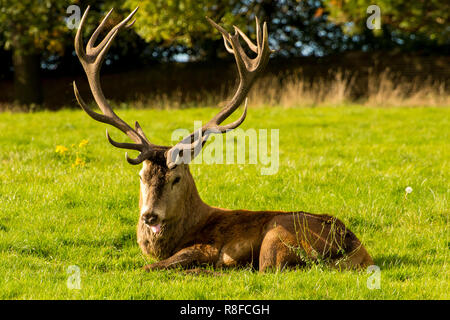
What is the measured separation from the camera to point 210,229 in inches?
225

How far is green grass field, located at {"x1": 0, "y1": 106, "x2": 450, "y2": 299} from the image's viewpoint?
473 cm

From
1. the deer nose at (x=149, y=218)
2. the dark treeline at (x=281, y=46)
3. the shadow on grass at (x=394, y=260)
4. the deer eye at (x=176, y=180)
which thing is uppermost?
the dark treeline at (x=281, y=46)

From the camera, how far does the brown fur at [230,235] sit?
16.8ft

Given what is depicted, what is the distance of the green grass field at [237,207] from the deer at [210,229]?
0.21 metres

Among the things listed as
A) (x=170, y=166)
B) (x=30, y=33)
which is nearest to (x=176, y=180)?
(x=170, y=166)

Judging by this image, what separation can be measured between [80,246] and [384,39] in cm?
2162

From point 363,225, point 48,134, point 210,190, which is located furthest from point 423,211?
point 48,134

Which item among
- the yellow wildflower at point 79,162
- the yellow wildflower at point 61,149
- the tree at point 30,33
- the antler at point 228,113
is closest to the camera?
the antler at point 228,113

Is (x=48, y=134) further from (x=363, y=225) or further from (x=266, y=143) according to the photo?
(x=363, y=225)

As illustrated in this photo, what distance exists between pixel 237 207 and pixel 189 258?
195 centimetres

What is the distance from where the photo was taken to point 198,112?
610 inches

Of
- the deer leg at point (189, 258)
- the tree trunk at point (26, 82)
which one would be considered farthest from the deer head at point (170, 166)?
the tree trunk at point (26, 82)

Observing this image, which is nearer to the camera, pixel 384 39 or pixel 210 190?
pixel 210 190

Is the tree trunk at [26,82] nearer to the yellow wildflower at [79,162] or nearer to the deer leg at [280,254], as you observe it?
the yellow wildflower at [79,162]
